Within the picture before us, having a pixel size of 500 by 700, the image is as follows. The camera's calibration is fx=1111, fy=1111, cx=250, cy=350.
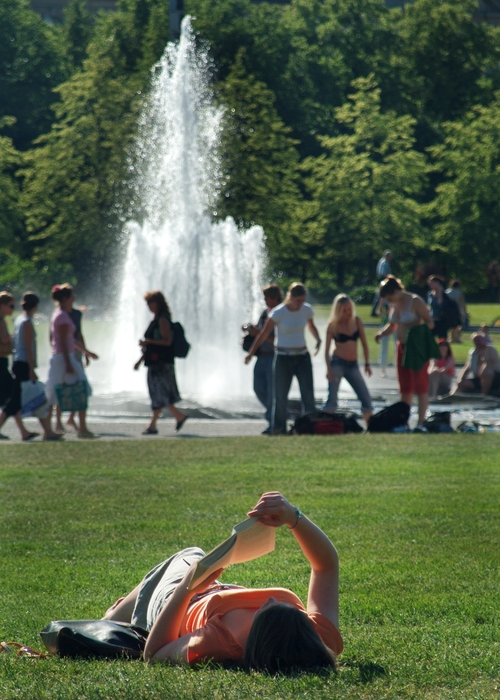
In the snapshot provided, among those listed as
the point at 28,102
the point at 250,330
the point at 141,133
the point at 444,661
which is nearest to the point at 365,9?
the point at 28,102

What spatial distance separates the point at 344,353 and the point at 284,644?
9906 millimetres

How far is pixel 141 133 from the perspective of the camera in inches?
1657

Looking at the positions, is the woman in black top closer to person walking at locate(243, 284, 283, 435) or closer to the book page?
person walking at locate(243, 284, 283, 435)

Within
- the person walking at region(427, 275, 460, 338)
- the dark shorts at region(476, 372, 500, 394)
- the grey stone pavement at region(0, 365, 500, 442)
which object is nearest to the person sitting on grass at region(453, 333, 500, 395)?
the dark shorts at region(476, 372, 500, 394)

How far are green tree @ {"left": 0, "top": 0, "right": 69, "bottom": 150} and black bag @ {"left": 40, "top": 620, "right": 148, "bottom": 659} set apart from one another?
5094cm

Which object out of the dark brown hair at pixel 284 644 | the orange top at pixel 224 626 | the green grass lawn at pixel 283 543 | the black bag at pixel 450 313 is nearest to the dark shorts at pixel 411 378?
the green grass lawn at pixel 283 543

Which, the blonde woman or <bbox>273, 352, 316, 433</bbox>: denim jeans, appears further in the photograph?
the blonde woman

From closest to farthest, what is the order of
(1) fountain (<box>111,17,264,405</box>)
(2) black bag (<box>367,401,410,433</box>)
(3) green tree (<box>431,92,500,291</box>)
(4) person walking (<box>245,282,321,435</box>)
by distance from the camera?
(4) person walking (<box>245,282,321,435</box>) → (2) black bag (<box>367,401,410,433</box>) → (1) fountain (<box>111,17,264,405</box>) → (3) green tree (<box>431,92,500,291</box>)

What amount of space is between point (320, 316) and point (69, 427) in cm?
2585

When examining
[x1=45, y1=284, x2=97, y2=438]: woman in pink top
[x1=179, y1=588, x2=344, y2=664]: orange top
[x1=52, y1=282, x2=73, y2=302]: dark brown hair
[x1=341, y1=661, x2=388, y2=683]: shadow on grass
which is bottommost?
[x1=341, y1=661, x2=388, y2=683]: shadow on grass

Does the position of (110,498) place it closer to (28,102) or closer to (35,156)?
(35,156)

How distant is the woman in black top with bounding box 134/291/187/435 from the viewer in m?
13.5

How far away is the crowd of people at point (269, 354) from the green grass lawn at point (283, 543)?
1.00 metres

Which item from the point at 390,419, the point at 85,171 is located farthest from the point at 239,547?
the point at 85,171
